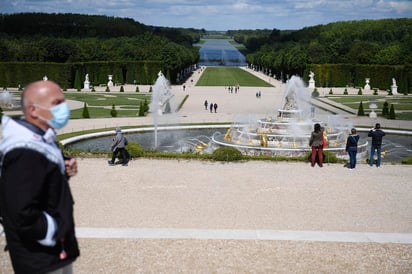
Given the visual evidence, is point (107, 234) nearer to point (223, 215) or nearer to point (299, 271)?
point (223, 215)

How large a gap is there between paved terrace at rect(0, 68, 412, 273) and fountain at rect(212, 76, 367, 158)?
4.15 metres

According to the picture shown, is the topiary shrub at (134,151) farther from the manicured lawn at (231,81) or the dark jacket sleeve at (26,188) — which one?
A: the manicured lawn at (231,81)

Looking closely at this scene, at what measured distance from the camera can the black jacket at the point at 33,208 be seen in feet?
11.7

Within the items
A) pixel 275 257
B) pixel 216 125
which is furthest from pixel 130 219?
pixel 216 125

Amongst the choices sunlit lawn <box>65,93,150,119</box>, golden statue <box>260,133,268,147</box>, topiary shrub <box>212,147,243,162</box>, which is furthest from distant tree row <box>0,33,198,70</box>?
topiary shrub <box>212,147,243,162</box>

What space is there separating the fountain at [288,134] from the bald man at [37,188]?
16193mm

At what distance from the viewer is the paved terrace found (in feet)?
24.2

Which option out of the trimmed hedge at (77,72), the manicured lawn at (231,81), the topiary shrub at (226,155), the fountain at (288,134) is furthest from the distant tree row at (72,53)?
the topiary shrub at (226,155)

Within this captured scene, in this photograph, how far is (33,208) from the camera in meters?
3.60

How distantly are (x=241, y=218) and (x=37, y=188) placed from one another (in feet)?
21.0

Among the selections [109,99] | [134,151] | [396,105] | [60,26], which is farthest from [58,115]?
[60,26]

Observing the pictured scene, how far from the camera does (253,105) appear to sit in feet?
141

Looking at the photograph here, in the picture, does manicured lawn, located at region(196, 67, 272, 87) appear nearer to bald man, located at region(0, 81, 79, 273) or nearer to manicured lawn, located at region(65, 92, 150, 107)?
manicured lawn, located at region(65, 92, 150, 107)

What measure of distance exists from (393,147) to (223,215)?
1518 centimetres
